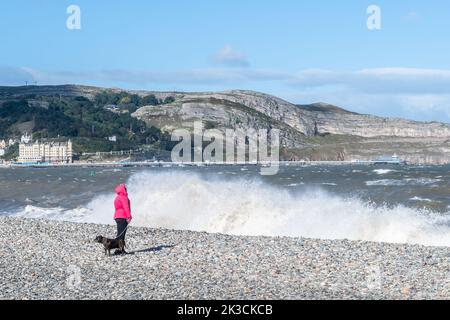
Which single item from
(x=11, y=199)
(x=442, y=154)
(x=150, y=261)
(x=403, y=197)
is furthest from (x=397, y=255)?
(x=442, y=154)

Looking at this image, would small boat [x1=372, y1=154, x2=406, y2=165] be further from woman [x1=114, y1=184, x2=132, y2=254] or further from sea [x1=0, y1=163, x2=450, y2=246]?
woman [x1=114, y1=184, x2=132, y2=254]

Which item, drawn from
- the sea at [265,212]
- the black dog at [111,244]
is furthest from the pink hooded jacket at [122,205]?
the sea at [265,212]

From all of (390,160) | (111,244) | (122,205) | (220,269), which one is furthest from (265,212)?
(390,160)

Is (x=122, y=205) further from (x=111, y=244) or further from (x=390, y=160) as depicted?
(x=390, y=160)

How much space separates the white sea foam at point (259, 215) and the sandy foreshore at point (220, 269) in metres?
5.00

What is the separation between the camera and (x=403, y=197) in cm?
3928

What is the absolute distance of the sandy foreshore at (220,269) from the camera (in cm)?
1345

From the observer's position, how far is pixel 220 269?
51.7 feet

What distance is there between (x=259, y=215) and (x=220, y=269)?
41.4 feet

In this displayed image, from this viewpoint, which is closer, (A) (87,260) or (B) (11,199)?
(A) (87,260)
